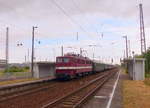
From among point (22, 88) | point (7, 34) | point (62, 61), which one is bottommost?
point (22, 88)

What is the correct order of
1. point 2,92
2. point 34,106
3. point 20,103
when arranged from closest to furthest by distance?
point 34,106 < point 20,103 < point 2,92

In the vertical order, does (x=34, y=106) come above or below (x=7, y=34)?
below

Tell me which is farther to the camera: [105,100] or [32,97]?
[32,97]

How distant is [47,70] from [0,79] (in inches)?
403

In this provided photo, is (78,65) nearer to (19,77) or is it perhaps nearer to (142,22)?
(19,77)

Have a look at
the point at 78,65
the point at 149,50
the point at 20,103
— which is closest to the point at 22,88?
the point at 20,103

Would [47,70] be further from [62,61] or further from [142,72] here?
[142,72]

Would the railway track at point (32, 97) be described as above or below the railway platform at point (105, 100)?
above

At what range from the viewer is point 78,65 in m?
35.5

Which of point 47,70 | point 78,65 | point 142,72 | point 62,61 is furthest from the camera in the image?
point 47,70

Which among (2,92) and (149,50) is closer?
(2,92)

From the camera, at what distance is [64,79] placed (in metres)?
33.5

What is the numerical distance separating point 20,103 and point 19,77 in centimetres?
2512

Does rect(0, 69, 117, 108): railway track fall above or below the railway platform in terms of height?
above
